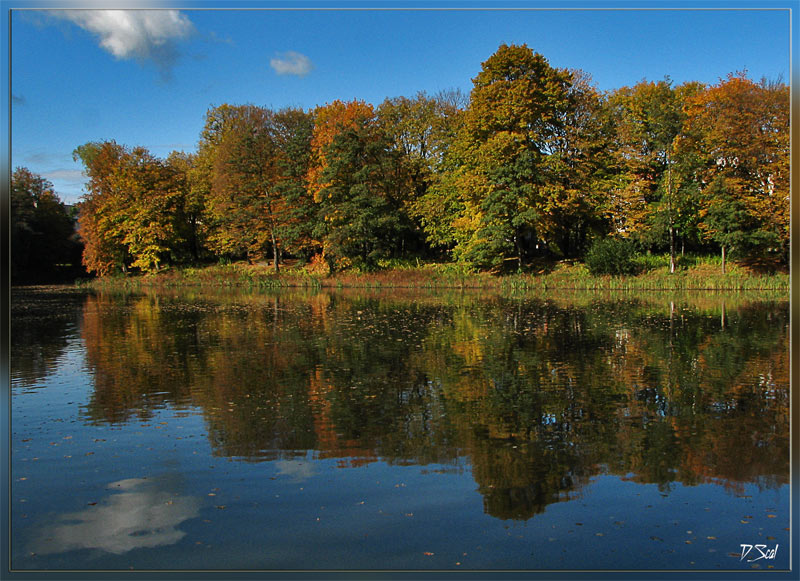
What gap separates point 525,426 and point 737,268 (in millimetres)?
34214

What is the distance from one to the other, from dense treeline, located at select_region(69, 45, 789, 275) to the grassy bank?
135 cm

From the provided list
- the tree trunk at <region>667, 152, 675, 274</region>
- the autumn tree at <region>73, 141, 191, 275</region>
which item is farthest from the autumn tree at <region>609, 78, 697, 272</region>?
the autumn tree at <region>73, 141, 191, 275</region>

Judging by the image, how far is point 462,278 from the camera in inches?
1679

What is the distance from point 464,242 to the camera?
44.2 meters

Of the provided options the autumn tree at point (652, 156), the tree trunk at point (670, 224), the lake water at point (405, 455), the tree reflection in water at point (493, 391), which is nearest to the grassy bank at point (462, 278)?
the tree trunk at point (670, 224)

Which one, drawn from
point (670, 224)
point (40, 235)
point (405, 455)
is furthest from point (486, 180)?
point (40, 235)

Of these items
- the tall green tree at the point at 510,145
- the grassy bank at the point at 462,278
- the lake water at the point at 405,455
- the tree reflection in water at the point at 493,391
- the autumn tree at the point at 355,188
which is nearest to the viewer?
the lake water at the point at 405,455

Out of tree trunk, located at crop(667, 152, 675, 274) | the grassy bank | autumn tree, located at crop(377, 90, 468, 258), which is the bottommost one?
the grassy bank

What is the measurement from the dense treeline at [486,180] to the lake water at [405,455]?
76.3ft

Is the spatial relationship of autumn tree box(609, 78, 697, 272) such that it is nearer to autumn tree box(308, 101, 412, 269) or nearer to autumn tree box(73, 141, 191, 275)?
autumn tree box(308, 101, 412, 269)

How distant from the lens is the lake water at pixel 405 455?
5.82 m

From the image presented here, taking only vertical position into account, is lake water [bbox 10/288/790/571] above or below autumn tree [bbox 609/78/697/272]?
below

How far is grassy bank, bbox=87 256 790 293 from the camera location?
36.8 meters

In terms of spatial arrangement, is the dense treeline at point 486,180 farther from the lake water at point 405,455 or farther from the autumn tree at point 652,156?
the lake water at point 405,455
